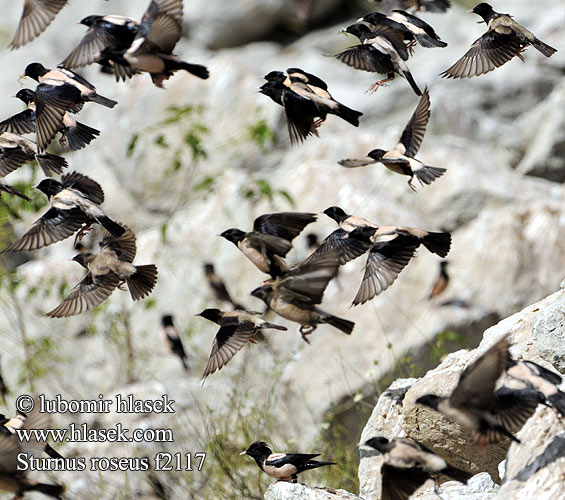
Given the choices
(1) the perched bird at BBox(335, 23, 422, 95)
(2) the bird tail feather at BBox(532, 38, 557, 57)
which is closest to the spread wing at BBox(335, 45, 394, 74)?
(1) the perched bird at BBox(335, 23, 422, 95)

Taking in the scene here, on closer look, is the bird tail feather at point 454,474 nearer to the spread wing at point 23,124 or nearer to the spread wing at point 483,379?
the spread wing at point 483,379

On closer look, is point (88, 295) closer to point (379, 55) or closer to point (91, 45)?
point (91, 45)

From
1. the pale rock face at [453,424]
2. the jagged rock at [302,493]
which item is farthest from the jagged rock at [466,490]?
the jagged rock at [302,493]

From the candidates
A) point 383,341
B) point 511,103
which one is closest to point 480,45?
point 383,341

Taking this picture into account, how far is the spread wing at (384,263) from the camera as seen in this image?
5477 mm

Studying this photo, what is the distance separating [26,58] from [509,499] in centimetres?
1453

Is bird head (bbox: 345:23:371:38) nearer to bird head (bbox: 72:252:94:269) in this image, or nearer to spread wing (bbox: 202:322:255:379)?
spread wing (bbox: 202:322:255:379)

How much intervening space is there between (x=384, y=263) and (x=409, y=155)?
3.07ft

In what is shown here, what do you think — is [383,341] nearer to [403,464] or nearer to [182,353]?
[182,353]

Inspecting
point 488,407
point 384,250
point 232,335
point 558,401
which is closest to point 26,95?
point 232,335

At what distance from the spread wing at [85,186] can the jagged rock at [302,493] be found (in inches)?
79.5

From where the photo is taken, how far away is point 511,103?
13617mm

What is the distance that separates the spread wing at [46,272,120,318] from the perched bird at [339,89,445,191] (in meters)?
1.56

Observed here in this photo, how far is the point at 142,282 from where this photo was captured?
568 centimetres
